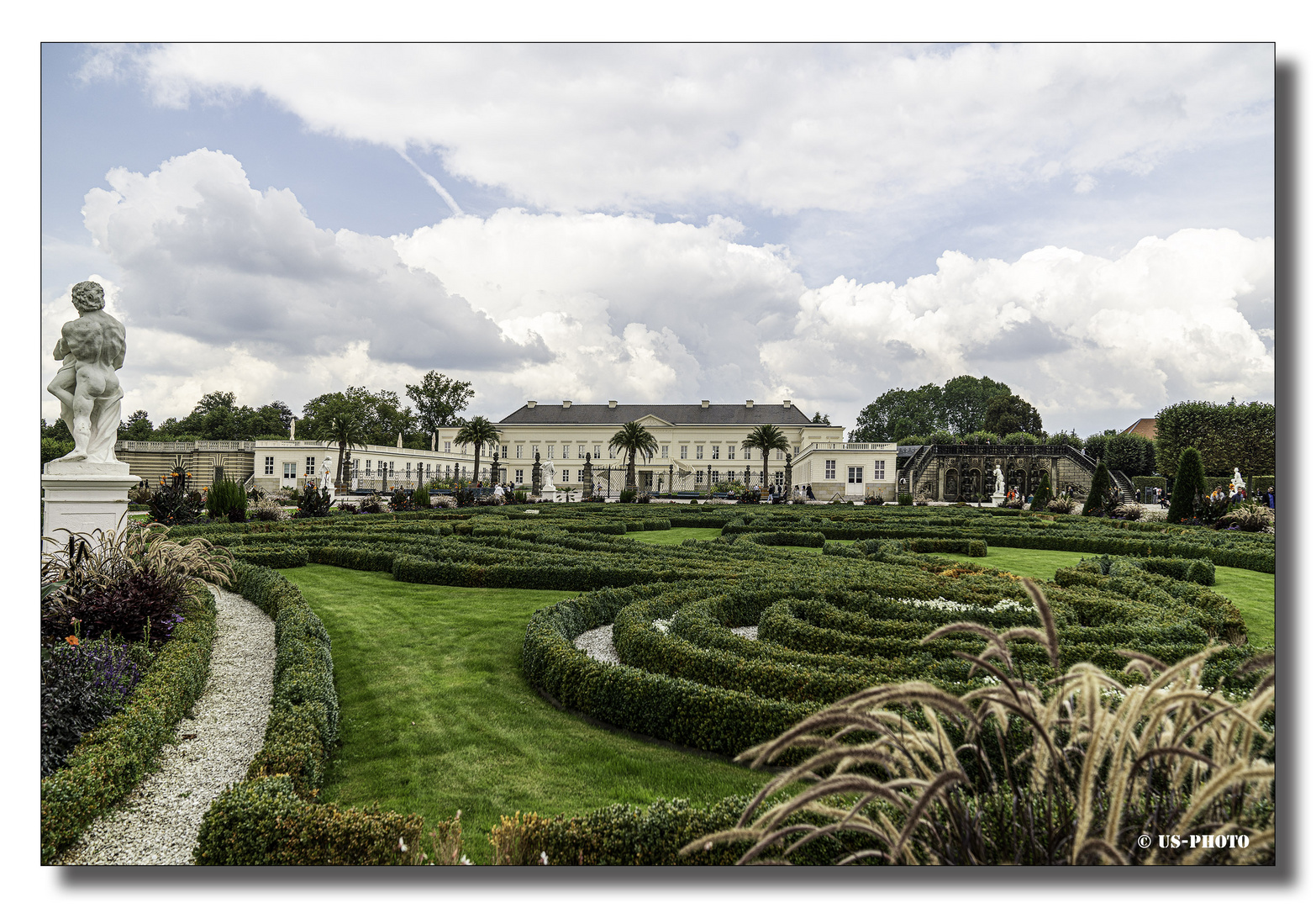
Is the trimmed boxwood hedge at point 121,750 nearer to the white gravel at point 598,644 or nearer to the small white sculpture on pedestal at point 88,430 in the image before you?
the small white sculpture on pedestal at point 88,430

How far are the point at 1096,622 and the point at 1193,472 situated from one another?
15.0 meters

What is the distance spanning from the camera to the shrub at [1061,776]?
1976 millimetres

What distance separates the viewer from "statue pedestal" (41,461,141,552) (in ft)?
20.3

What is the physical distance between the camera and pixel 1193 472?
18.7 m

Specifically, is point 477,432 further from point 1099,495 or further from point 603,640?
point 603,640

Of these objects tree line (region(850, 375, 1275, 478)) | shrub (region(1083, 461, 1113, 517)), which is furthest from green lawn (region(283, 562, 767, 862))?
tree line (region(850, 375, 1275, 478))

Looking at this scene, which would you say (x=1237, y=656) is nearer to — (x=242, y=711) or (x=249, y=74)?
(x=242, y=711)

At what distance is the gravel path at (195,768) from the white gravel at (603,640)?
107 inches

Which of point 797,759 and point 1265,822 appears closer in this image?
point 1265,822

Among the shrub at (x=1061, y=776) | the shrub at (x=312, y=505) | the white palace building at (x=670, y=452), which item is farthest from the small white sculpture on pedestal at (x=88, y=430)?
the white palace building at (x=670, y=452)

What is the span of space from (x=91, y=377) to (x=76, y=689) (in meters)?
3.26

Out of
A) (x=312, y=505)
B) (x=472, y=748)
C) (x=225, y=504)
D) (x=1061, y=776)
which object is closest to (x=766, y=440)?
(x=312, y=505)

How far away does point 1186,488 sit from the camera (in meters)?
19.1

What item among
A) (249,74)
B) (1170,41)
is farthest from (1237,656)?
(249,74)
